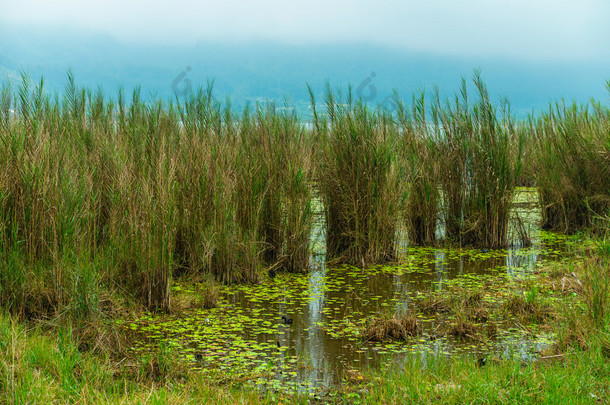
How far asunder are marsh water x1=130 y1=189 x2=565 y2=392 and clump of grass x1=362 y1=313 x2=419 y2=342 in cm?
7

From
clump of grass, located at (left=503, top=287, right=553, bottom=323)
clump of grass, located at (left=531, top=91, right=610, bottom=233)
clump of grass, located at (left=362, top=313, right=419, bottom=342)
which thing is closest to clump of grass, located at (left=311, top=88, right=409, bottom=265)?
clump of grass, located at (left=503, top=287, right=553, bottom=323)

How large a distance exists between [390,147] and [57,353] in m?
4.43

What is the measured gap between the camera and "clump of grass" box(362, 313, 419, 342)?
4.45 metres

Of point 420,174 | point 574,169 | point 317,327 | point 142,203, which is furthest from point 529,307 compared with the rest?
point 574,169

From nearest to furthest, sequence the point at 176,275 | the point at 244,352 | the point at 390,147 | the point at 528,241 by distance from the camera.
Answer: the point at 244,352
the point at 176,275
the point at 390,147
the point at 528,241

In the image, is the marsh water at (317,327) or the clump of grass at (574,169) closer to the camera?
the marsh water at (317,327)

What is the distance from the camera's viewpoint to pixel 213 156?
6121 millimetres

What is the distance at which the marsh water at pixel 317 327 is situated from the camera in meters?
3.97

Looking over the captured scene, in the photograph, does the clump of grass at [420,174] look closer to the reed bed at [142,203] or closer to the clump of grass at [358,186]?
the clump of grass at [358,186]

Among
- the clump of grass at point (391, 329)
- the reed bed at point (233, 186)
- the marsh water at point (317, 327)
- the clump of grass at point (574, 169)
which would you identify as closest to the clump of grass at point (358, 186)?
the reed bed at point (233, 186)

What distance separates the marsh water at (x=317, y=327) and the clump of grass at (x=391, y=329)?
0.07 metres

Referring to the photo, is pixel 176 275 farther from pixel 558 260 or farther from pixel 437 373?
pixel 558 260

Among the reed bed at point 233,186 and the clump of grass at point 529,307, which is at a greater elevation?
the reed bed at point 233,186

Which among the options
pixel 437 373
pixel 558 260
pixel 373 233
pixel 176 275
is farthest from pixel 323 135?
pixel 437 373
